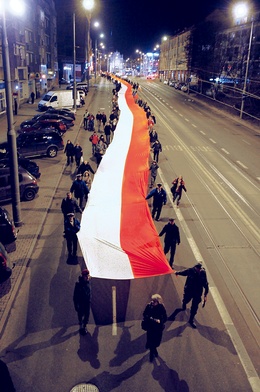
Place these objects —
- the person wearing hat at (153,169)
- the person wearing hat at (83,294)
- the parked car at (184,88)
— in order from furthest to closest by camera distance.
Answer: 1. the parked car at (184,88)
2. the person wearing hat at (153,169)
3. the person wearing hat at (83,294)

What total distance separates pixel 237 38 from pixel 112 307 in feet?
247

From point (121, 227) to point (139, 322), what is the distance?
8.93 feet

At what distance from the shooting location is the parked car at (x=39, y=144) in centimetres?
2491

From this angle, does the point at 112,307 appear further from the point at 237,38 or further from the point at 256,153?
the point at 237,38

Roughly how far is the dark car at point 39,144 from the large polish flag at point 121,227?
915 cm

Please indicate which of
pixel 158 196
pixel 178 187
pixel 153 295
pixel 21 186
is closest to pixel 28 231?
pixel 21 186

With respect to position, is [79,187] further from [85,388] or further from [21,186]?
[85,388]

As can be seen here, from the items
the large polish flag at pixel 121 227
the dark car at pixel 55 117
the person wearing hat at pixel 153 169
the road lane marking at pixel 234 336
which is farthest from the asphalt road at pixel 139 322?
the dark car at pixel 55 117

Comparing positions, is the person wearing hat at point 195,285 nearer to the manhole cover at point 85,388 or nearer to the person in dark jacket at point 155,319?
the person in dark jacket at point 155,319

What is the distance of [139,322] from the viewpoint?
31.0 ft

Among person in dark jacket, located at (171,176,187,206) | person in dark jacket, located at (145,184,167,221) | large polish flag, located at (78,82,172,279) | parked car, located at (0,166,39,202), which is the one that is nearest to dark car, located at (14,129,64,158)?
parked car, located at (0,166,39,202)

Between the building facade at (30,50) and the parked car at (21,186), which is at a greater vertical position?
the building facade at (30,50)

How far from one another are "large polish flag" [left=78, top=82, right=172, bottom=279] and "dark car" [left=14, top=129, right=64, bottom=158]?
9.15 metres

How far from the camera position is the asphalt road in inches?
304
